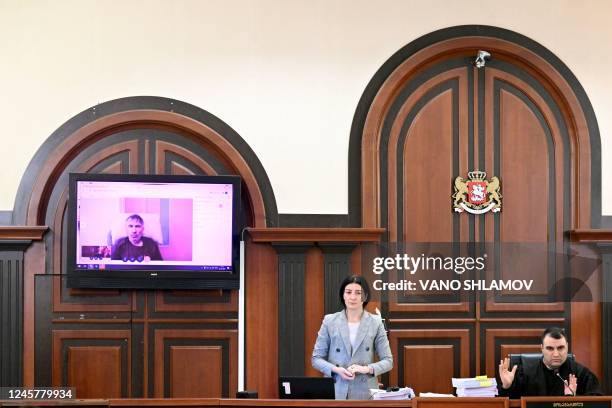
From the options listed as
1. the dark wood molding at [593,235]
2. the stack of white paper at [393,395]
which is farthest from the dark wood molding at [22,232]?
the dark wood molding at [593,235]

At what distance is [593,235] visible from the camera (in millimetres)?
6695

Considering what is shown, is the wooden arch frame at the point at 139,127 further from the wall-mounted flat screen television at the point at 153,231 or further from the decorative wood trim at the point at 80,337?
the decorative wood trim at the point at 80,337

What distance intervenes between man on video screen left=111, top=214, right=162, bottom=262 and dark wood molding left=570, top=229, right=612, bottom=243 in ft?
10.1

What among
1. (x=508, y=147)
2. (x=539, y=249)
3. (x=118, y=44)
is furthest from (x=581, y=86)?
(x=118, y=44)

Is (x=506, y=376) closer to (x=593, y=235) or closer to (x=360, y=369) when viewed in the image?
(x=360, y=369)

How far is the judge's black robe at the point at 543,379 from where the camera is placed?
16.6 ft

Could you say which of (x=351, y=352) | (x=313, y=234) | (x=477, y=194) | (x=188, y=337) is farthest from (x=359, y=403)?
(x=477, y=194)

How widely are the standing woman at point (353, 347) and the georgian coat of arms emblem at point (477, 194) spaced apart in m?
1.58

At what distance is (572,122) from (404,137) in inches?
50.0

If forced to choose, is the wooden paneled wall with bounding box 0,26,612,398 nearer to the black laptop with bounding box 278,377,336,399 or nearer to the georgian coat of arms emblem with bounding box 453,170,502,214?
the georgian coat of arms emblem with bounding box 453,170,502,214

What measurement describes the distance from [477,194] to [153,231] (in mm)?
2403

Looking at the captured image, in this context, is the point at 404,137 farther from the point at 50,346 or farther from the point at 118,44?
the point at 50,346

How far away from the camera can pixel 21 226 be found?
21.4ft

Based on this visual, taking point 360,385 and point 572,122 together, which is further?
point 572,122
